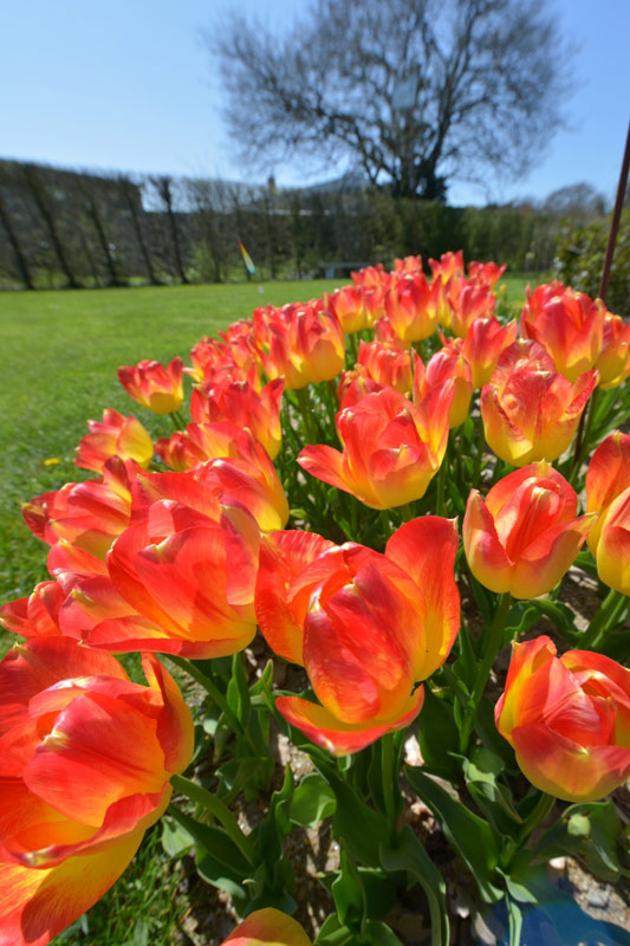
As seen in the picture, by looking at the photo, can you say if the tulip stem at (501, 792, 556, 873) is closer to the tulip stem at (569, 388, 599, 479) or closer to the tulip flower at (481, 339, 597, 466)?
the tulip flower at (481, 339, 597, 466)

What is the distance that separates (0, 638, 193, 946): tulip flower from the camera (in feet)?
1.47

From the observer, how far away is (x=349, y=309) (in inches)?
75.6

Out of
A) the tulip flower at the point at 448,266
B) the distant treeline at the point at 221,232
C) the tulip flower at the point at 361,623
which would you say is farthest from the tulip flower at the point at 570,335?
the distant treeline at the point at 221,232

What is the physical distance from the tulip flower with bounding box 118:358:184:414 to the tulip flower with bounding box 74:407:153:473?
26 cm

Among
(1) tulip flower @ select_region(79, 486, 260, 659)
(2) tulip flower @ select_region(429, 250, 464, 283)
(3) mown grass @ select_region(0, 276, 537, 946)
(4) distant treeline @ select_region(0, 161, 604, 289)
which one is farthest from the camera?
(4) distant treeline @ select_region(0, 161, 604, 289)

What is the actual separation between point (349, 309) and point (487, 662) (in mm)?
1463

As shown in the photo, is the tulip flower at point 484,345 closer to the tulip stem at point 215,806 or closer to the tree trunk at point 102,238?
the tulip stem at point 215,806

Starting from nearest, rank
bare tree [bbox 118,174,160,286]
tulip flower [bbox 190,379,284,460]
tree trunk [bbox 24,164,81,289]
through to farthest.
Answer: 1. tulip flower [bbox 190,379,284,460]
2. tree trunk [bbox 24,164,81,289]
3. bare tree [bbox 118,174,160,286]

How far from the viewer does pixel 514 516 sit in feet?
1.98

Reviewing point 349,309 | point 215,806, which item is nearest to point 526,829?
point 215,806

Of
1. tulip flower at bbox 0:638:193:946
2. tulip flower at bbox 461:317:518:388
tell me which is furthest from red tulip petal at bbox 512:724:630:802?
tulip flower at bbox 461:317:518:388

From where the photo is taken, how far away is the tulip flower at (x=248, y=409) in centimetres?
106

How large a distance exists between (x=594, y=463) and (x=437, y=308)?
3.50ft

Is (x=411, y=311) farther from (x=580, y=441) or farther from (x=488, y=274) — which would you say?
(x=488, y=274)
